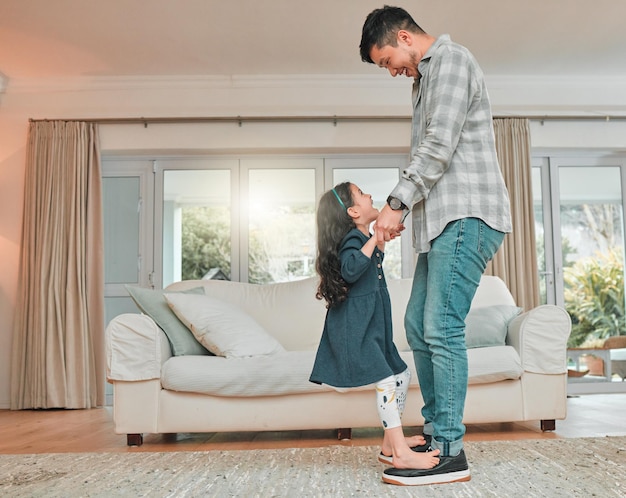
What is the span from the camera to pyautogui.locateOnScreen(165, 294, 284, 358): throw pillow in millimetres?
3193

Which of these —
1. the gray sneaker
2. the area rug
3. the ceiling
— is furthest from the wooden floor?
the ceiling

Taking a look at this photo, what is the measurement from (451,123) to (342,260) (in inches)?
21.4

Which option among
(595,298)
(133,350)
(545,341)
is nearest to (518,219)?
(595,298)

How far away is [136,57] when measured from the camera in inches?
190

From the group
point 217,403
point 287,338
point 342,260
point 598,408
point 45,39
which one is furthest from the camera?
point 45,39

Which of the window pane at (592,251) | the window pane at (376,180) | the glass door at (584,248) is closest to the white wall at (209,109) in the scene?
the window pane at (376,180)

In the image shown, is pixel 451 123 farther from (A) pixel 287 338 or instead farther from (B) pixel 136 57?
(B) pixel 136 57

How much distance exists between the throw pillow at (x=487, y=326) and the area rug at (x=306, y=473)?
74 cm

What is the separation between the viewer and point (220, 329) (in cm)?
324

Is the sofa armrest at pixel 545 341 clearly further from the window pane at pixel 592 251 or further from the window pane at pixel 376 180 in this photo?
the window pane at pixel 592 251

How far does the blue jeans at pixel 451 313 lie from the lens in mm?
1868

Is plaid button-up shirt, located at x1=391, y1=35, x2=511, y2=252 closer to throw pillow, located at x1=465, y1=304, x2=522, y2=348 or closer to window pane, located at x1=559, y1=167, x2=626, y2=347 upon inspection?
throw pillow, located at x1=465, y1=304, x2=522, y2=348

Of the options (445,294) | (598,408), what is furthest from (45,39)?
(598,408)

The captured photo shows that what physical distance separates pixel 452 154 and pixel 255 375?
155cm
